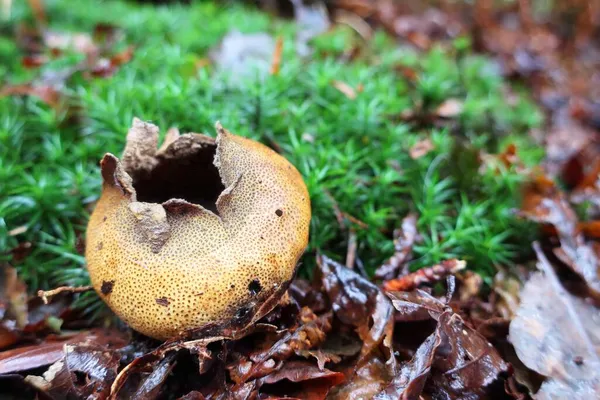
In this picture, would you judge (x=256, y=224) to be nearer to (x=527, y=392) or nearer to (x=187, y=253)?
(x=187, y=253)

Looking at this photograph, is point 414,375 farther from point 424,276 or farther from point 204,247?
point 204,247

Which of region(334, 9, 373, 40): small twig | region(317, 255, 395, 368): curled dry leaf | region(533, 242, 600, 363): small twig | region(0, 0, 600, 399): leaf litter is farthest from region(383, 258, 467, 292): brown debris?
region(334, 9, 373, 40): small twig

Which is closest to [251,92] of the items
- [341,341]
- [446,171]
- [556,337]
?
[446,171]

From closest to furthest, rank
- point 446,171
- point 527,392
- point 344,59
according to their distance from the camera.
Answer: point 527,392 → point 446,171 → point 344,59

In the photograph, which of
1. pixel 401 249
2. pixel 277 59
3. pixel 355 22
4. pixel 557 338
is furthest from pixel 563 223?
pixel 355 22

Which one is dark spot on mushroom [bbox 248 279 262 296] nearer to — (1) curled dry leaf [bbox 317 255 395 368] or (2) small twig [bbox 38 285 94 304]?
(1) curled dry leaf [bbox 317 255 395 368]

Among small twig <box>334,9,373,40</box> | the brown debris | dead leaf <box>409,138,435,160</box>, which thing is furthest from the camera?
small twig <box>334,9,373,40</box>

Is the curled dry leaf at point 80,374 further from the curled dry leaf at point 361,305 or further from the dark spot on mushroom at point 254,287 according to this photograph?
the curled dry leaf at point 361,305
